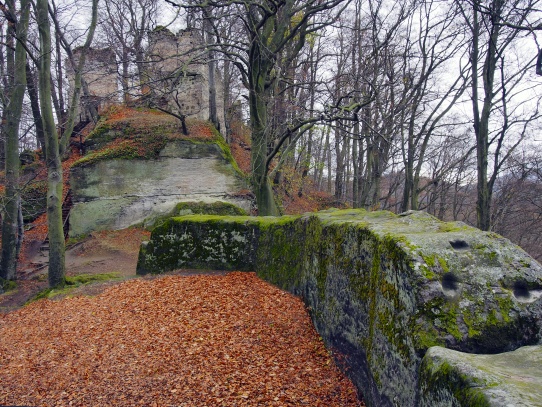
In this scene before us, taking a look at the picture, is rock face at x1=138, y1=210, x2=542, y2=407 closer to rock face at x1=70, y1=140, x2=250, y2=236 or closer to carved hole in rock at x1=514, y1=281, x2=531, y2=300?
carved hole in rock at x1=514, y1=281, x2=531, y2=300

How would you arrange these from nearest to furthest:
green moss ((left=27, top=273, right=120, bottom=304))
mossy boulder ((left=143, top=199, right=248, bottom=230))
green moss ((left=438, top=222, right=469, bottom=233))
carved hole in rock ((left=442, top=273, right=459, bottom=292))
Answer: carved hole in rock ((left=442, top=273, right=459, bottom=292))
green moss ((left=438, top=222, right=469, bottom=233))
green moss ((left=27, top=273, right=120, bottom=304))
mossy boulder ((left=143, top=199, right=248, bottom=230))

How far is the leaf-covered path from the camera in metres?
4.04

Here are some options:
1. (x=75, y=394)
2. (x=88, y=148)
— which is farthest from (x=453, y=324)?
(x=88, y=148)

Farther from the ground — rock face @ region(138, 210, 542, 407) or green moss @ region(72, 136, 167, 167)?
green moss @ region(72, 136, 167, 167)

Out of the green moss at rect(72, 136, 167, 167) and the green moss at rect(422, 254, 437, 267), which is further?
the green moss at rect(72, 136, 167, 167)

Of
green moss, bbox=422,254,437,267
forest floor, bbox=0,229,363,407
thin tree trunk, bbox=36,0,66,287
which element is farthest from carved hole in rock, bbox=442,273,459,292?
thin tree trunk, bbox=36,0,66,287

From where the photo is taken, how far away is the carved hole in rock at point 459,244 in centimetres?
312

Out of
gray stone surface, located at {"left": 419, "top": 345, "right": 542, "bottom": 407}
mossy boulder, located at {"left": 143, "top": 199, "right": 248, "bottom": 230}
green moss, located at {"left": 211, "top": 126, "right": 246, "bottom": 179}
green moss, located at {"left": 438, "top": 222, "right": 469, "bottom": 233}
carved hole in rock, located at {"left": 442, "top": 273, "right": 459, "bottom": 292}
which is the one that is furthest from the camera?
green moss, located at {"left": 211, "top": 126, "right": 246, "bottom": 179}

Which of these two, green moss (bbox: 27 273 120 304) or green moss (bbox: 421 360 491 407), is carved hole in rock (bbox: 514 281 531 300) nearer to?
green moss (bbox: 421 360 491 407)

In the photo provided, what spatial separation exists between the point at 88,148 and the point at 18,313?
11.9 meters

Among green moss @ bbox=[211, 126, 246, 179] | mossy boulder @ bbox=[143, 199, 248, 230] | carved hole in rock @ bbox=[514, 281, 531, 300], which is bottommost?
mossy boulder @ bbox=[143, 199, 248, 230]

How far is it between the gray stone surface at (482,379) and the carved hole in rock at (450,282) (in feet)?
1.64

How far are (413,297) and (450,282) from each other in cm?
30

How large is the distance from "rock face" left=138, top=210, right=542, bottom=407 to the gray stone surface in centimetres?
19
